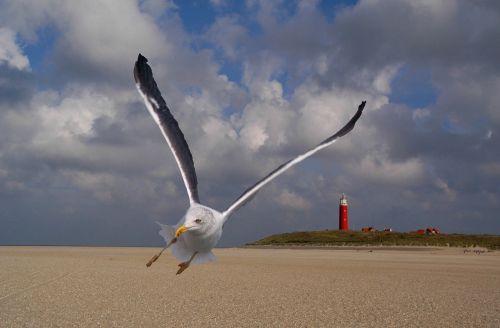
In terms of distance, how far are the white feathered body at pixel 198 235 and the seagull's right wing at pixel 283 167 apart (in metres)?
0.32

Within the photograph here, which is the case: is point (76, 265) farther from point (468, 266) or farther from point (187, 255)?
point (187, 255)

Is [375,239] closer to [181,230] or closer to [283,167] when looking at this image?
[283,167]

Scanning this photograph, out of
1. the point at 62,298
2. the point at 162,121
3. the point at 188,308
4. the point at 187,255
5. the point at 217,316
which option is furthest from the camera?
the point at 62,298

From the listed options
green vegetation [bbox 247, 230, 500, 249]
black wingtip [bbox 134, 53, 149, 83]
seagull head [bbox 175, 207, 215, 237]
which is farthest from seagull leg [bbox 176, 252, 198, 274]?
green vegetation [bbox 247, 230, 500, 249]

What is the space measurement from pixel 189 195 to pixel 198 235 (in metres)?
0.68

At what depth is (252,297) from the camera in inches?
894

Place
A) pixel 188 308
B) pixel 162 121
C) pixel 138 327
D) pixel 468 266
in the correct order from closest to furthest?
pixel 162 121 → pixel 138 327 → pixel 188 308 → pixel 468 266

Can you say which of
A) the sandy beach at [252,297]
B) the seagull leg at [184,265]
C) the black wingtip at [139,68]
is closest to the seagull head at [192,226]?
the seagull leg at [184,265]

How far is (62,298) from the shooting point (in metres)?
22.2

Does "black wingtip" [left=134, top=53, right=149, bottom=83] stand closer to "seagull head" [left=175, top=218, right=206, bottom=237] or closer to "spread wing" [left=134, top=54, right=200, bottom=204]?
"spread wing" [left=134, top=54, right=200, bottom=204]

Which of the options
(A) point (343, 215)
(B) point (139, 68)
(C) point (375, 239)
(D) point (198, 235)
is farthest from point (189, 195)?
(A) point (343, 215)

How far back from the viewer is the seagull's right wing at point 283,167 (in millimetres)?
5154

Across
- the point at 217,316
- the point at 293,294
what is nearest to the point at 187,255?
the point at 217,316

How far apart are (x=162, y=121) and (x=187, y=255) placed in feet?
7.59
